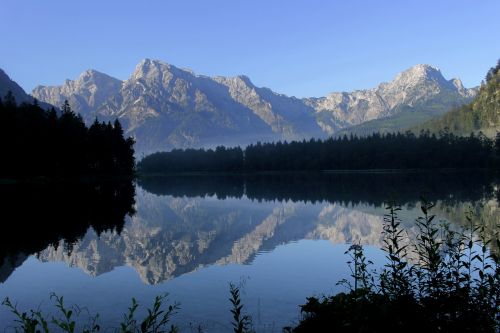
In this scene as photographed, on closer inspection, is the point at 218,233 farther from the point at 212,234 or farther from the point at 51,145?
the point at 51,145

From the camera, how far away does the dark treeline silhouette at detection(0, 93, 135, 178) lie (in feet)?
343

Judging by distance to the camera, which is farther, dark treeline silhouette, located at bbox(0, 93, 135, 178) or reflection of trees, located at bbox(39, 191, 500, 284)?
dark treeline silhouette, located at bbox(0, 93, 135, 178)

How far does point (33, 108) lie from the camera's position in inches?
4779

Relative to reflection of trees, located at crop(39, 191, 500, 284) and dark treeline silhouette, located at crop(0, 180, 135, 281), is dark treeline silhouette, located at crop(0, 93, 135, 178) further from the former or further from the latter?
reflection of trees, located at crop(39, 191, 500, 284)

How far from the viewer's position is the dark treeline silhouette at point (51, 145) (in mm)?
104562

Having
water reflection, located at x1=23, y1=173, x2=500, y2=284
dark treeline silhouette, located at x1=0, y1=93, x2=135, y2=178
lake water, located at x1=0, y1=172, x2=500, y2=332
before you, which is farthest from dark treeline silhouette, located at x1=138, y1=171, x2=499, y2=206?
dark treeline silhouette, located at x1=0, y1=93, x2=135, y2=178

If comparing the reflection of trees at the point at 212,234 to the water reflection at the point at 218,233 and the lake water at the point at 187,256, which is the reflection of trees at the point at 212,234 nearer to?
the water reflection at the point at 218,233

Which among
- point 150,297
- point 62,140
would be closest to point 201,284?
point 150,297

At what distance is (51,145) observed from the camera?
117312mm

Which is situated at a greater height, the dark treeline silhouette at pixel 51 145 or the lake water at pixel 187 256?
the dark treeline silhouette at pixel 51 145

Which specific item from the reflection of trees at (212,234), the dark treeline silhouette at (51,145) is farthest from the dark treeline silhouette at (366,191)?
the dark treeline silhouette at (51,145)

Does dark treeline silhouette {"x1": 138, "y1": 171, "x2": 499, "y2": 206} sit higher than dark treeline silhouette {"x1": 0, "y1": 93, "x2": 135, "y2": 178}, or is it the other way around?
dark treeline silhouette {"x1": 0, "y1": 93, "x2": 135, "y2": 178}

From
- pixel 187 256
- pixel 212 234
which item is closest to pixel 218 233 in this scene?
pixel 212 234

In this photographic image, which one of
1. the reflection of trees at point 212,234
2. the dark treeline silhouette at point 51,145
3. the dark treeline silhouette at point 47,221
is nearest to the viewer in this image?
the reflection of trees at point 212,234
